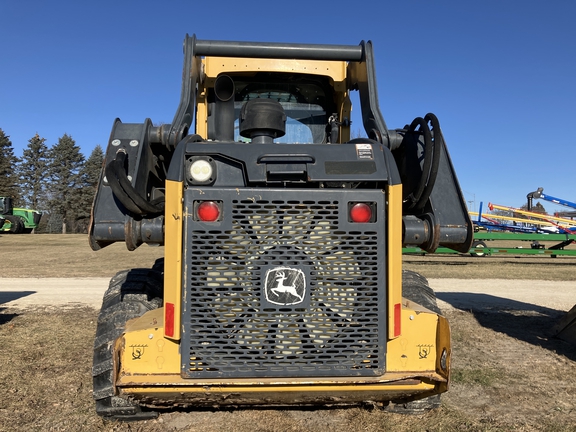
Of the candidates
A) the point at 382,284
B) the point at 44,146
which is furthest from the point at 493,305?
the point at 44,146

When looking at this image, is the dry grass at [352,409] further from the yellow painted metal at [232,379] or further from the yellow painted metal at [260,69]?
the yellow painted metal at [260,69]

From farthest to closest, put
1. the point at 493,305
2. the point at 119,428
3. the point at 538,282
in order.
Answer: the point at 538,282, the point at 493,305, the point at 119,428

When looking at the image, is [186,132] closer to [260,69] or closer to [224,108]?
[224,108]

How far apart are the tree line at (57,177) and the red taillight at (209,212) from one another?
61689 mm

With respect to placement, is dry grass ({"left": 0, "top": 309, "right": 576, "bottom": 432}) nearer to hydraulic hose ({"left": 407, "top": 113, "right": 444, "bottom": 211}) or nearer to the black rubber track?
the black rubber track

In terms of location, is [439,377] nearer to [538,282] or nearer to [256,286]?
[256,286]

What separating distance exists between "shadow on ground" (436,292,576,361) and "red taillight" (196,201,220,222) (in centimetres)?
521

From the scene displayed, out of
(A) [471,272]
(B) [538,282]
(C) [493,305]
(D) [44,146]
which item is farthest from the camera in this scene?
(D) [44,146]

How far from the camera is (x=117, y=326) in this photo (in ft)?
10.6

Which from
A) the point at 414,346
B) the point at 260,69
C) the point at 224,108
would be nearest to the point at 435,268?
the point at 260,69

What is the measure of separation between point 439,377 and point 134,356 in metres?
1.64

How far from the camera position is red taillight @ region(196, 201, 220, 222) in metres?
2.51

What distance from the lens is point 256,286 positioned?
2.49 meters

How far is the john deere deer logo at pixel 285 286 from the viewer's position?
8.18ft
